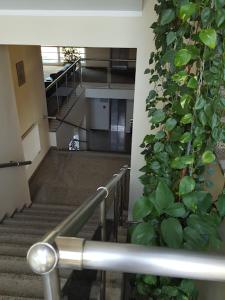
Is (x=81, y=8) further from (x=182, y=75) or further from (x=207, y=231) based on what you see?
(x=207, y=231)

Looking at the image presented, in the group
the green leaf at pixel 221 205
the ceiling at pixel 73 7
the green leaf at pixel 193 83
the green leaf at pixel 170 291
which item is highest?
the ceiling at pixel 73 7

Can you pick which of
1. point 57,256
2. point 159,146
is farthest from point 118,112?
point 57,256

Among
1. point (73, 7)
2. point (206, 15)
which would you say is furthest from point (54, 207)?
point (206, 15)

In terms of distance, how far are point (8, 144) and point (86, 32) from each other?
1.99 meters

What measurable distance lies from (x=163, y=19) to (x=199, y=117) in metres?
0.52

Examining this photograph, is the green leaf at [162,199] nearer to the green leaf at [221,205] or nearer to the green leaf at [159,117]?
the green leaf at [221,205]

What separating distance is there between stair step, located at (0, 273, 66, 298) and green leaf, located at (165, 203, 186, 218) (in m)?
1.23

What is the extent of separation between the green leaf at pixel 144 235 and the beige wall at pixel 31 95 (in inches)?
161

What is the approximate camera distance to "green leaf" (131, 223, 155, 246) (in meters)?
→ 1.23

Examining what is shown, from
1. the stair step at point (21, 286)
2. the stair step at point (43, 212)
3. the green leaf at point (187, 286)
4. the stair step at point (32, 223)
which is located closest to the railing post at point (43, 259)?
the green leaf at point (187, 286)

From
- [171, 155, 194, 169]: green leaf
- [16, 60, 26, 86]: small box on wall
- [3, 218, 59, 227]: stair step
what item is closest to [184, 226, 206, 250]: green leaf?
[171, 155, 194, 169]: green leaf

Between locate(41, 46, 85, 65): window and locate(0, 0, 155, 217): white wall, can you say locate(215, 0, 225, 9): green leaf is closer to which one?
locate(0, 0, 155, 217): white wall

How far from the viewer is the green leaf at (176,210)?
47.3 inches

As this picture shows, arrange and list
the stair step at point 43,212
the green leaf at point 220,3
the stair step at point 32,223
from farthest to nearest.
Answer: the stair step at point 43,212 → the stair step at point 32,223 → the green leaf at point 220,3
